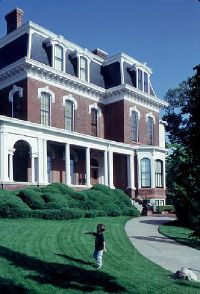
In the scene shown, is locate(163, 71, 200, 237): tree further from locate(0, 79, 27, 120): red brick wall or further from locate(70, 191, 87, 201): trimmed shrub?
locate(0, 79, 27, 120): red brick wall

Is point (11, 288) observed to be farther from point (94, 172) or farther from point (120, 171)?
point (120, 171)

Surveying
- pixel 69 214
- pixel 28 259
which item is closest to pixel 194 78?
pixel 28 259

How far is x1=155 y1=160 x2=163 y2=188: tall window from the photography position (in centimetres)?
3681

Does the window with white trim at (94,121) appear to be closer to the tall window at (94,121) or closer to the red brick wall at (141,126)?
the tall window at (94,121)

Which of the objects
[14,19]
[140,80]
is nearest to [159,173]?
[140,80]

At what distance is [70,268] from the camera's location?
10.4 m

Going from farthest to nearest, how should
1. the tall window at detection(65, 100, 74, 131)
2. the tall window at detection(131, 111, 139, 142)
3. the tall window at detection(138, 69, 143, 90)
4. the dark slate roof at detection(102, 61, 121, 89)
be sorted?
the tall window at detection(138, 69, 143, 90), the tall window at detection(131, 111, 139, 142), the dark slate roof at detection(102, 61, 121, 89), the tall window at detection(65, 100, 74, 131)

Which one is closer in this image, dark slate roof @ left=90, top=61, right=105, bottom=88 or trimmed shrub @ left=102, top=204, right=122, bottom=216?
trimmed shrub @ left=102, top=204, right=122, bottom=216

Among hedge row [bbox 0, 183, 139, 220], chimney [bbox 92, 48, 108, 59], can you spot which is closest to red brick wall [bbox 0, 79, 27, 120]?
hedge row [bbox 0, 183, 139, 220]

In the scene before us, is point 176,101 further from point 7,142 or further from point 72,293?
point 72,293

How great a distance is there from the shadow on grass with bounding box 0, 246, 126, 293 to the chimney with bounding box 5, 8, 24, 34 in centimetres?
2738

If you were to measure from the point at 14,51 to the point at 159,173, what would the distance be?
56.1 ft

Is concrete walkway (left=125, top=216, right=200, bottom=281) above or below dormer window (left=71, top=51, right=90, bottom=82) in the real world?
below

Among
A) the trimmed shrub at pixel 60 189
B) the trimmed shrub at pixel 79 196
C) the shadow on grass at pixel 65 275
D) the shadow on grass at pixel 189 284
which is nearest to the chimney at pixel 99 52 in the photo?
the trimmed shrub at pixel 60 189
